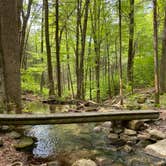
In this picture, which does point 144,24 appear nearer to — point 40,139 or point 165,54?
point 165,54

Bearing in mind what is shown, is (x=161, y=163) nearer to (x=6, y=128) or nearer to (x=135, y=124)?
(x=135, y=124)

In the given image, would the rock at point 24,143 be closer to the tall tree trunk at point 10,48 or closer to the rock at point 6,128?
the rock at point 6,128

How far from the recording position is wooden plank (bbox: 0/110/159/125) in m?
6.21

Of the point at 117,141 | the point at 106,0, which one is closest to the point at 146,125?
the point at 117,141

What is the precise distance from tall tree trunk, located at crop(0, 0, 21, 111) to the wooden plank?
0.98 m

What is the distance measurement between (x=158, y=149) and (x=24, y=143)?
9.70 ft

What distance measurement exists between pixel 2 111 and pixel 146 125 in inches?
160

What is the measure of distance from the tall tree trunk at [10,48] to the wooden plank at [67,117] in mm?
984

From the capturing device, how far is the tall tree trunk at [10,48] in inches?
276

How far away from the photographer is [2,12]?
7035 millimetres

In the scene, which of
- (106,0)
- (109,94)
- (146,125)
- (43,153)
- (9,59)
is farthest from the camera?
(109,94)

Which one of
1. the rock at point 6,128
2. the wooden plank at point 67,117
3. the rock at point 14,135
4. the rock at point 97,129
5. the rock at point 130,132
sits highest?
the wooden plank at point 67,117

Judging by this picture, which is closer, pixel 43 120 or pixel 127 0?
pixel 43 120

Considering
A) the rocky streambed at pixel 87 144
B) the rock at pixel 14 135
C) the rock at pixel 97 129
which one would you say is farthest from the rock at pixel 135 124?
the rock at pixel 14 135
